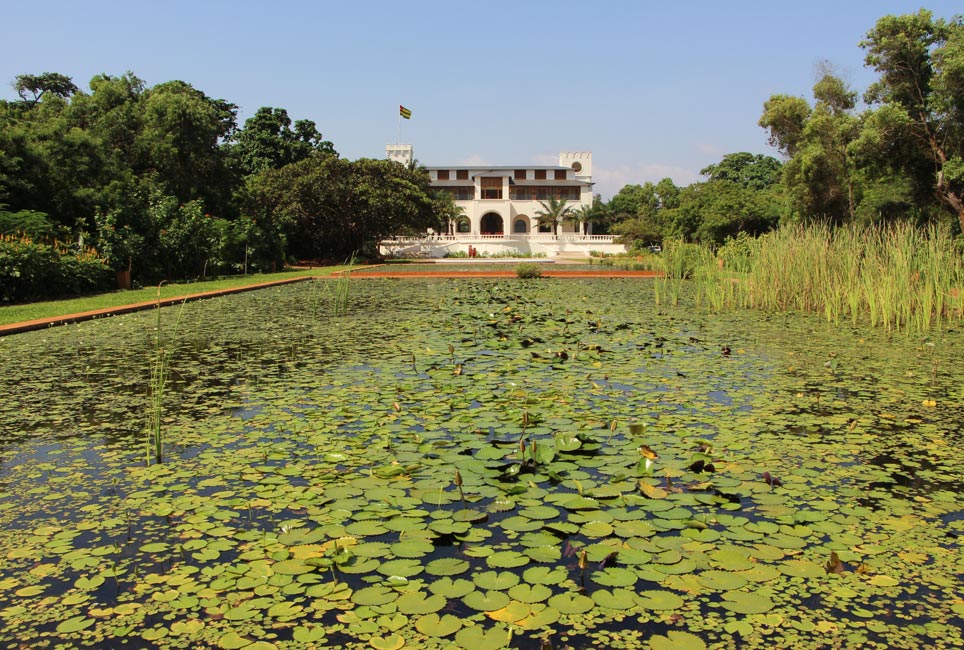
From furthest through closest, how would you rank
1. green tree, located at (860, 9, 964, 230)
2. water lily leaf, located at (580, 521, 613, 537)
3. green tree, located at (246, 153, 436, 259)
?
green tree, located at (246, 153, 436, 259)
green tree, located at (860, 9, 964, 230)
water lily leaf, located at (580, 521, 613, 537)

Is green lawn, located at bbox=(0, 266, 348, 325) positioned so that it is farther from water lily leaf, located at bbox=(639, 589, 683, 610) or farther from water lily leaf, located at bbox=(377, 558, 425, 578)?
water lily leaf, located at bbox=(639, 589, 683, 610)

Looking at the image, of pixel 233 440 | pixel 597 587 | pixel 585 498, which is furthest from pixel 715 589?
pixel 233 440

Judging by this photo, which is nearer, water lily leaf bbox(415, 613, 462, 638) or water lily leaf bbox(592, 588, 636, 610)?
water lily leaf bbox(415, 613, 462, 638)

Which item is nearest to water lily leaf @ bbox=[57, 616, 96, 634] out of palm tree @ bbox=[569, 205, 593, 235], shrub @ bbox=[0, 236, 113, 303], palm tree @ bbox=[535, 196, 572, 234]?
shrub @ bbox=[0, 236, 113, 303]

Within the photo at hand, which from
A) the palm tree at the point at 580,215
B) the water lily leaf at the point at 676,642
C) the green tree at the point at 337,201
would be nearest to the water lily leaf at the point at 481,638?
the water lily leaf at the point at 676,642

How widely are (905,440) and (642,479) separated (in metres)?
1.73

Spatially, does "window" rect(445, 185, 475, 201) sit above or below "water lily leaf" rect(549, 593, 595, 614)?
above

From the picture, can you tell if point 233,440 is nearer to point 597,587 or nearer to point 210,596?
point 210,596

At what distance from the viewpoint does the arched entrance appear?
60.3 m

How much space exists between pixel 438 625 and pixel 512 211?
5702 centimetres

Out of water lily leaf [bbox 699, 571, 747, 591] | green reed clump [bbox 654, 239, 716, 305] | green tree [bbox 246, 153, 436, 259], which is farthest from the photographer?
green tree [bbox 246, 153, 436, 259]

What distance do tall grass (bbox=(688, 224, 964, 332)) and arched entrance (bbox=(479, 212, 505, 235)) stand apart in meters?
49.4

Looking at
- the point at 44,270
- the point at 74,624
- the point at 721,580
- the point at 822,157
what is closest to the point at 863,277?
the point at 721,580

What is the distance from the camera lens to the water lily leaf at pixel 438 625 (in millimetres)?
Result: 2033
